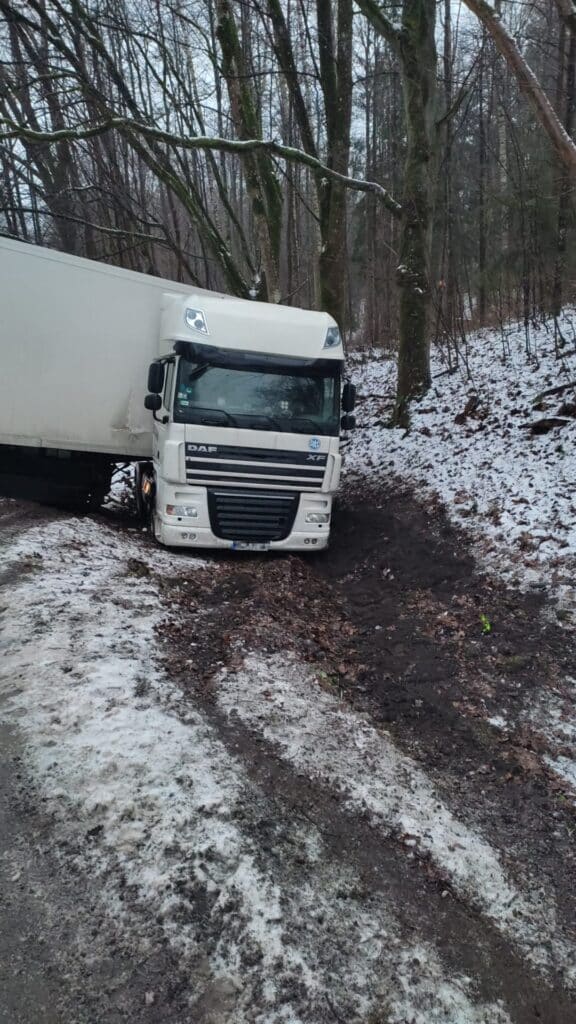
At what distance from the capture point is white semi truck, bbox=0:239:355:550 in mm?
7621

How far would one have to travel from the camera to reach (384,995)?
2588 mm

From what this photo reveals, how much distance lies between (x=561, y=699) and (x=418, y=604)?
6.77ft

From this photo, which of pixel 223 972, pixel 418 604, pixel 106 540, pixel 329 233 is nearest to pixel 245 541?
pixel 106 540

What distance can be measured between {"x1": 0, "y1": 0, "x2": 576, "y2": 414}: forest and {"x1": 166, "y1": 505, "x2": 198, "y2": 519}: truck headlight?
241 inches

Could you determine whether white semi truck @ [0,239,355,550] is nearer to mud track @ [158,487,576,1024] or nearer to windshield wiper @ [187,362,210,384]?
windshield wiper @ [187,362,210,384]

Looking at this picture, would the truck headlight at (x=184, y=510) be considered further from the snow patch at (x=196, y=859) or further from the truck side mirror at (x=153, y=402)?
the snow patch at (x=196, y=859)

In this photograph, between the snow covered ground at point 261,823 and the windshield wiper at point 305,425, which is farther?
the windshield wiper at point 305,425

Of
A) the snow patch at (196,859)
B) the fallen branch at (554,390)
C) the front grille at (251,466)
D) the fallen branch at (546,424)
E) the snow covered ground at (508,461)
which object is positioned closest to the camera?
the snow patch at (196,859)

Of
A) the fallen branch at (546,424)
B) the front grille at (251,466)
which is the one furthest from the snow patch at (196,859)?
the fallen branch at (546,424)

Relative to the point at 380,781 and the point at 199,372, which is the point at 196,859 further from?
the point at 199,372

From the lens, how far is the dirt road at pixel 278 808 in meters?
2.60

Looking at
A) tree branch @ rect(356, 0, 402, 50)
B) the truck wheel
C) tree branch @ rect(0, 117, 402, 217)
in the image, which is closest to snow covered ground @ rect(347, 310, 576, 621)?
tree branch @ rect(0, 117, 402, 217)

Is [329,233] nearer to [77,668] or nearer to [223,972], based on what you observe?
[77,668]

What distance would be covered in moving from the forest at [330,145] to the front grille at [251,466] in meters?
5.04
